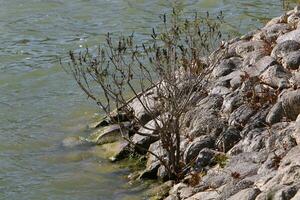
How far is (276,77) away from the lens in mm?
7102

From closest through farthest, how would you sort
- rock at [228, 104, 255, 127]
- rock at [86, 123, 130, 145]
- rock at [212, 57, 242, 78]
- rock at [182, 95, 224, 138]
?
rock at [228, 104, 255, 127]
rock at [182, 95, 224, 138]
rock at [212, 57, 242, 78]
rock at [86, 123, 130, 145]

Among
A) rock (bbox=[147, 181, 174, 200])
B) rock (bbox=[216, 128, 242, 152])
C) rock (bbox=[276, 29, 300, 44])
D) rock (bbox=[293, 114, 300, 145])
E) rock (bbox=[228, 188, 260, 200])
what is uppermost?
rock (bbox=[276, 29, 300, 44])

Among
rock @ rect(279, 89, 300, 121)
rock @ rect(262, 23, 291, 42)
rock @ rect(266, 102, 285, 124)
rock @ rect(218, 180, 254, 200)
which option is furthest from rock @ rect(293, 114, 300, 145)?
rock @ rect(262, 23, 291, 42)

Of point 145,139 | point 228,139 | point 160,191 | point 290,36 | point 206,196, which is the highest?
point 290,36

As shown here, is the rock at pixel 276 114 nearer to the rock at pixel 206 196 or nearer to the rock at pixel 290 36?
the rock at pixel 206 196

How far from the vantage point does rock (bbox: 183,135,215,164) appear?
6.97m

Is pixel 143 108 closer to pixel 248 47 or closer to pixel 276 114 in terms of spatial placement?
pixel 248 47

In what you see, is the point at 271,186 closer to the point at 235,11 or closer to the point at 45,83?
the point at 45,83

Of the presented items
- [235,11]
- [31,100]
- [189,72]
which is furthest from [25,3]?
[189,72]

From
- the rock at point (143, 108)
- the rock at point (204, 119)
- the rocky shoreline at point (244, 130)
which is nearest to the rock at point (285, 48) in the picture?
the rocky shoreline at point (244, 130)

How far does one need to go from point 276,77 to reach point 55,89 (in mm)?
3864

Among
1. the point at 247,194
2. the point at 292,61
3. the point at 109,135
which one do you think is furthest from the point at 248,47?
the point at 247,194

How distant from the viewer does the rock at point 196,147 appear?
274 inches

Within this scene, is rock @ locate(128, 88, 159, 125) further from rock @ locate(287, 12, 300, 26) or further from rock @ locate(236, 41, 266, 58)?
rock @ locate(287, 12, 300, 26)
